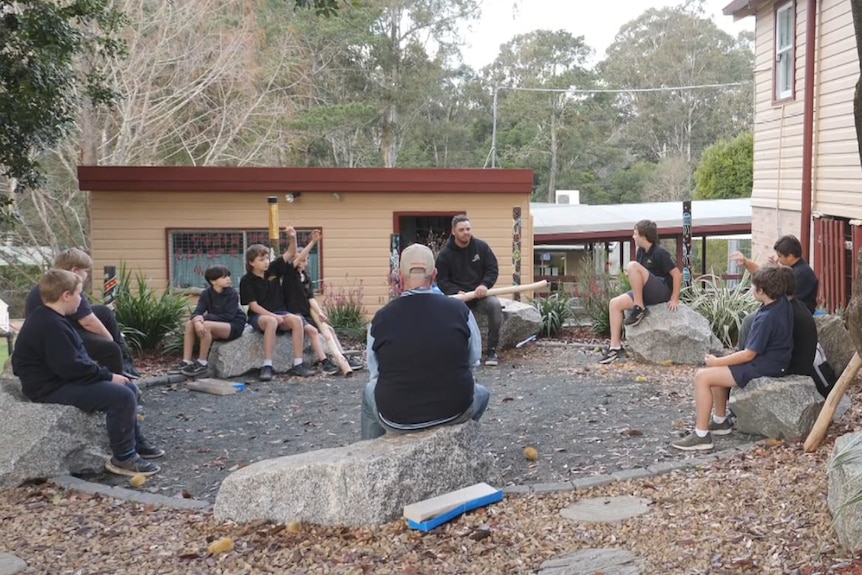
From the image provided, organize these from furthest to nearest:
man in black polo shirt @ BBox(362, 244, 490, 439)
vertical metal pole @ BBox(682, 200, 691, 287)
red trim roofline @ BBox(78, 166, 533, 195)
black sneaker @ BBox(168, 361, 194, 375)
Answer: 1. red trim roofline @ BBox(78, 166, 533, 195)
2. vertical metal pole @ BBox(682, 200, 691, 287)
3. black sneaker @ BBox(168, 361, 194, 375)
4. man in black polo shirt @ BBox(362, 244, 490, 439)

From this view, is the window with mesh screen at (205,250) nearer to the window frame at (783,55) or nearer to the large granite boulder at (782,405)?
the window frame at (783,55)

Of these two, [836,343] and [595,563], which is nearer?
[595,563]

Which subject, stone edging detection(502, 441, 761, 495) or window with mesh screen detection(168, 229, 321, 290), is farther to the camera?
window with mesh screen detection(168, 229, 321, 290)

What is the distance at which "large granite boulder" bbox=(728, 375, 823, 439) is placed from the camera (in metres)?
6.02

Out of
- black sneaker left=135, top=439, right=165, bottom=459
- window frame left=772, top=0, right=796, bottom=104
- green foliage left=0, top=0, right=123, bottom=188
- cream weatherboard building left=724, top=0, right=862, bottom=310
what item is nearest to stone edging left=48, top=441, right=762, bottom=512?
black sneaker left=135, top=439, right=165, bottom=459

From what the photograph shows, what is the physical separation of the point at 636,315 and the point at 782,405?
4.23m

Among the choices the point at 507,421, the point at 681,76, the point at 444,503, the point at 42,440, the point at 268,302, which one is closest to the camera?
the point at 444,503

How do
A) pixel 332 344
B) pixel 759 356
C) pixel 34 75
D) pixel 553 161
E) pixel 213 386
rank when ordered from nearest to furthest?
1. pixel 759 356
2. pixel 213 386
3. pixel 332 344
4. pixel 34 75
5. pixel 553 161

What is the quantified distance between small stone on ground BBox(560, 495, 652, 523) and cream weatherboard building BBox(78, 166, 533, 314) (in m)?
10.2

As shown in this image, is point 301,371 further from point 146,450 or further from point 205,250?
point 205,250

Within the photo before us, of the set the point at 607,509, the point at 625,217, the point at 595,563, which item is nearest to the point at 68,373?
the point at 607,509

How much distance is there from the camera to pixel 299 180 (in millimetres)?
15688

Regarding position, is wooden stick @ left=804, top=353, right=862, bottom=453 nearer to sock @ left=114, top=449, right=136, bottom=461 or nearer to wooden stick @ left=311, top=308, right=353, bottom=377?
sock @ left=114, top=449, right=136, bottom=461

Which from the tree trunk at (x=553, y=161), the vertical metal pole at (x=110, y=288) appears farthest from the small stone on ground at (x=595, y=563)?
the tree trunk at (x=553, y=161)
